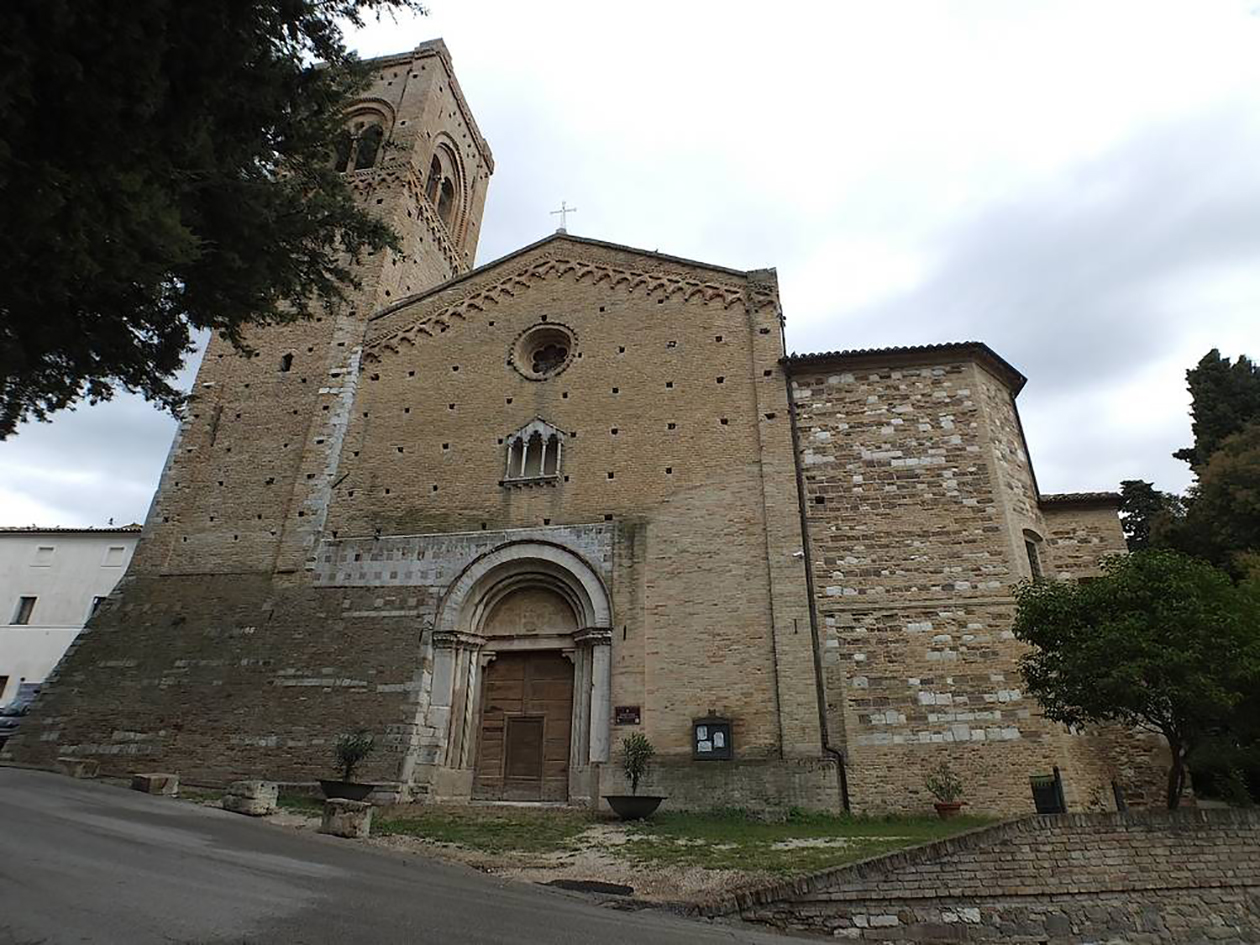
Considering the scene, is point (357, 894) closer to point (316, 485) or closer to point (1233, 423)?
point (316, 485)

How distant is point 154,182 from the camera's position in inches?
211

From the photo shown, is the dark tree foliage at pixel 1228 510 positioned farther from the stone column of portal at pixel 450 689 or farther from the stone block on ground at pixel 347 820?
the stone block on ground at pixel 347 820

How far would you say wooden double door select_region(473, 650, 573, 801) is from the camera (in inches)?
545

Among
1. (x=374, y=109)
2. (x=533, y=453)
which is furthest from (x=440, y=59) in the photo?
(x=533, y=453)

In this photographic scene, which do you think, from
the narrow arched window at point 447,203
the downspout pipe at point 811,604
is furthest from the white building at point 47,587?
the downspout pipe at point 811,604

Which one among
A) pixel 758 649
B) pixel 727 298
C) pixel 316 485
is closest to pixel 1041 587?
pixel 758 649

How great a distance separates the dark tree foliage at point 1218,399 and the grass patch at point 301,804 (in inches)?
1010

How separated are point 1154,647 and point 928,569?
453 centimetres

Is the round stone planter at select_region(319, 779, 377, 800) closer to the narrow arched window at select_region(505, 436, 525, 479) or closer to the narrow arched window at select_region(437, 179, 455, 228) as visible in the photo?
the narrow arched window at select_region(505, 436, 525, 479)

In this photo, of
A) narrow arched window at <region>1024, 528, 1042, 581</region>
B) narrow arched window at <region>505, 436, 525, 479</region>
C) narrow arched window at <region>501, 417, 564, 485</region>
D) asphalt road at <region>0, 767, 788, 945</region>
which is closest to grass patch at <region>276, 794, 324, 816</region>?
asphalt road at <region>0, 767, 788, 945</region>

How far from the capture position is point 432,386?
17719 millimetres

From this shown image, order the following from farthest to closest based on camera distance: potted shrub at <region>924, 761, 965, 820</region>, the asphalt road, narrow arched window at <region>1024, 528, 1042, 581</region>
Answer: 1. narrow arched window at <region>1024, 528, 1042, 581</region>
2. potted shrub at <region>924, 761, 965, 820</region>
3. the asphalt road

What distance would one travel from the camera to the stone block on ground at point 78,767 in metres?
13.6

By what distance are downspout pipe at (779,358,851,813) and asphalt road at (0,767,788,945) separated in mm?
6123
